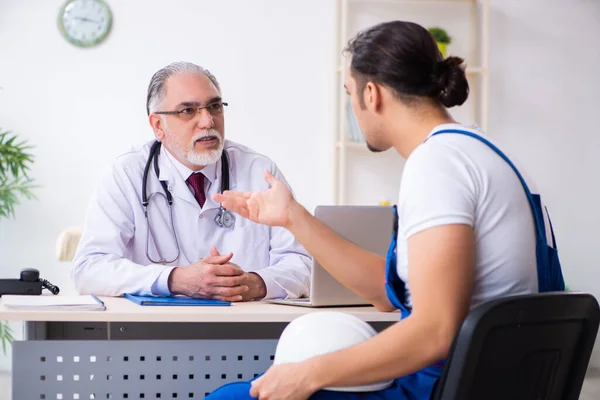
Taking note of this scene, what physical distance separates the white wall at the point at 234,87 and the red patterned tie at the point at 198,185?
1.91 m

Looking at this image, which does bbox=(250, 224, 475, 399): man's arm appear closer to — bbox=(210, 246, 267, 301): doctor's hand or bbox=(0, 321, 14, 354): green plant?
bbox=(210, 246, 267, 301): doctor's hand

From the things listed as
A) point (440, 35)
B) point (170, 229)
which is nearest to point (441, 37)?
point (440, 35)

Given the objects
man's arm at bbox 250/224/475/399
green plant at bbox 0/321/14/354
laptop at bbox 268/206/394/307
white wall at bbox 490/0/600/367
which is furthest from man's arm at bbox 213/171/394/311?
white wall at bbox 490/0/600/367

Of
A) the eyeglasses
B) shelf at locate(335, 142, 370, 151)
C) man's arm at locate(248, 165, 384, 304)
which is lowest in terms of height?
man's arm at locate(248, 165, 384, 304)

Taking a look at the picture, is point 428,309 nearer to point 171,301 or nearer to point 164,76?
point 171,301

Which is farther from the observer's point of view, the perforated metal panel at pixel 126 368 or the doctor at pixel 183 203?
the doctor at pixel 183 203

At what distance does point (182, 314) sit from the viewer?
73.1 inches

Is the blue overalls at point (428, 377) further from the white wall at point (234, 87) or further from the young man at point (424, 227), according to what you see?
the white wall at point (234, 87)

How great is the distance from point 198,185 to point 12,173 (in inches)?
84.5

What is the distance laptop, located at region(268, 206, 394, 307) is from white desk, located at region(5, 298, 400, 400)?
0.14 feet

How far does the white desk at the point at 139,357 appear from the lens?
6.15 feet

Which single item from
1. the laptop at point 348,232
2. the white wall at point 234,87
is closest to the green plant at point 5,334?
the white wall at point 234,87

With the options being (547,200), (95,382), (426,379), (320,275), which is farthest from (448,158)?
(547,200)

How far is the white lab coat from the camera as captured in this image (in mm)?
2502
